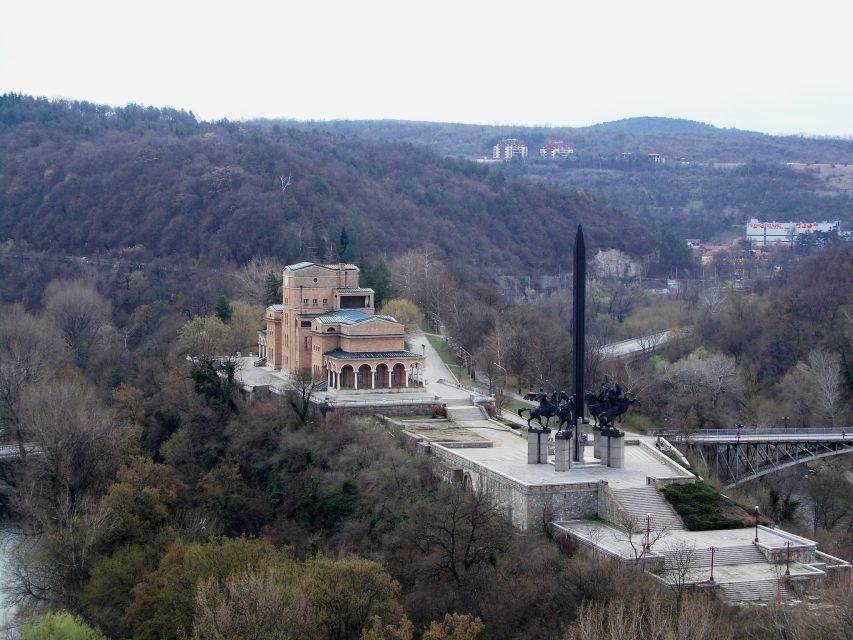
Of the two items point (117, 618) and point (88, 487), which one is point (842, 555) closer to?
point (117, 618)

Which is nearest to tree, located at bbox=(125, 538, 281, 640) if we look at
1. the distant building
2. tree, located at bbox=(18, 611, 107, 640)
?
tree, located at bbox=(18, 611, 107, 640)

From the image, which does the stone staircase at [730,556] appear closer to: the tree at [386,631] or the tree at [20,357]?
the tree at [386,631]

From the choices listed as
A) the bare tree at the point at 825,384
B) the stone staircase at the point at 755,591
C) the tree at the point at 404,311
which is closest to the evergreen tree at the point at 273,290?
the tree at the point at 404,311

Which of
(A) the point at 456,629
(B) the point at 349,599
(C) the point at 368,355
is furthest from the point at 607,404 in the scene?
(C) the point at 368,355

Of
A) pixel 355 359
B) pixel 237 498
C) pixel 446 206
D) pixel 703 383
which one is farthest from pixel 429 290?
pixel 446 206

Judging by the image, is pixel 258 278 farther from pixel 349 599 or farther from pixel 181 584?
pixel 349 599

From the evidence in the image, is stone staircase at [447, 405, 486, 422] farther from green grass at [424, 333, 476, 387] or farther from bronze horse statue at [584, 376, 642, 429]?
bronze horse statue at [584, 376, 642, 429]
